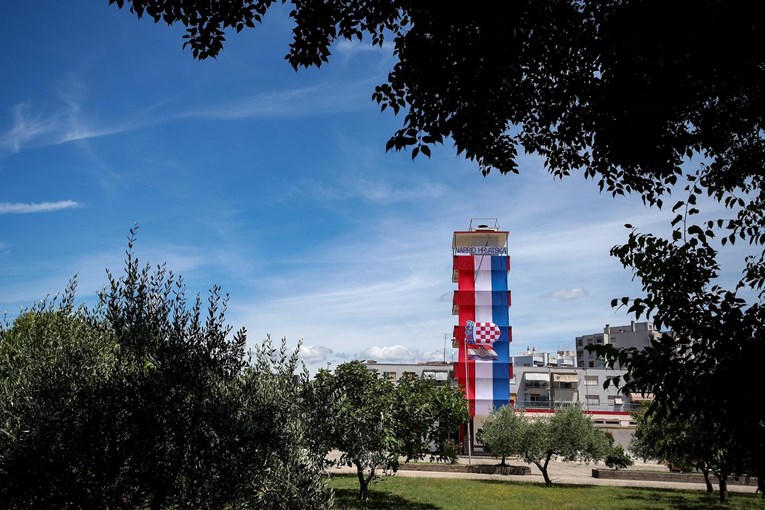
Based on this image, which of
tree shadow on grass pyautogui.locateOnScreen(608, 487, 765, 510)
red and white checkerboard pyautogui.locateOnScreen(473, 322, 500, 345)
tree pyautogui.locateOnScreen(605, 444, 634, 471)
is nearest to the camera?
tree shadow on grass pyautogui.locateOnScreen(608, 487, 765, 510)

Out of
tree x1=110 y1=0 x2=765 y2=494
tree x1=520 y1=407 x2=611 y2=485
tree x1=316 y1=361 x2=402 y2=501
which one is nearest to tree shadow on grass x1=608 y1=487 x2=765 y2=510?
tree x1=520 y1=407 x2=611 y2=485

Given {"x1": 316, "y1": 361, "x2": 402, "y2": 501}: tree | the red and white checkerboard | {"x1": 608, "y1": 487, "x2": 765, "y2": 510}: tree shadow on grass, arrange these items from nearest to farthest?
{"x1": 316, "y1": 361, "x2": 402, "y2": 501}: tree
{"x1": 608, "y1": 487, "x2": 765, "y2": 510}: tree shadow on grass
the red and white checkerboard

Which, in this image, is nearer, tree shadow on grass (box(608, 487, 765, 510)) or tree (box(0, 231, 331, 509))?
tree (box(0, 231, 331, 509))

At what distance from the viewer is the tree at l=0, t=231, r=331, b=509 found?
22.5ft

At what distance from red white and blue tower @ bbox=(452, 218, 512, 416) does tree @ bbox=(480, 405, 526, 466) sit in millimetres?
20959

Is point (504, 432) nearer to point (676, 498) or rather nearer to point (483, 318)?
point (676, 498)

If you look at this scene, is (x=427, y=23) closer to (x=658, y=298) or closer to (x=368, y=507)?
(x=658, y=298)

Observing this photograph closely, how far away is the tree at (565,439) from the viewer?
37.2 metres

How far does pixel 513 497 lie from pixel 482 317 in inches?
1578

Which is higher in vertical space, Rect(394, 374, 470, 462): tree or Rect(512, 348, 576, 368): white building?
Rect(512, 348, 576, 368): white building

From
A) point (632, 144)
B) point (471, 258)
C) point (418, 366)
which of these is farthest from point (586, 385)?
point (632, 144)

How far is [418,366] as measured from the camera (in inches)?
3782

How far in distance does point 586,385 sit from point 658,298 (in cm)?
9517

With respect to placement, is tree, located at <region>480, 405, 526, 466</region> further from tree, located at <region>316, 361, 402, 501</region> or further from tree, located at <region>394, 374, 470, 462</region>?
tree, located at <region>316, 361, 402, 501</region>
